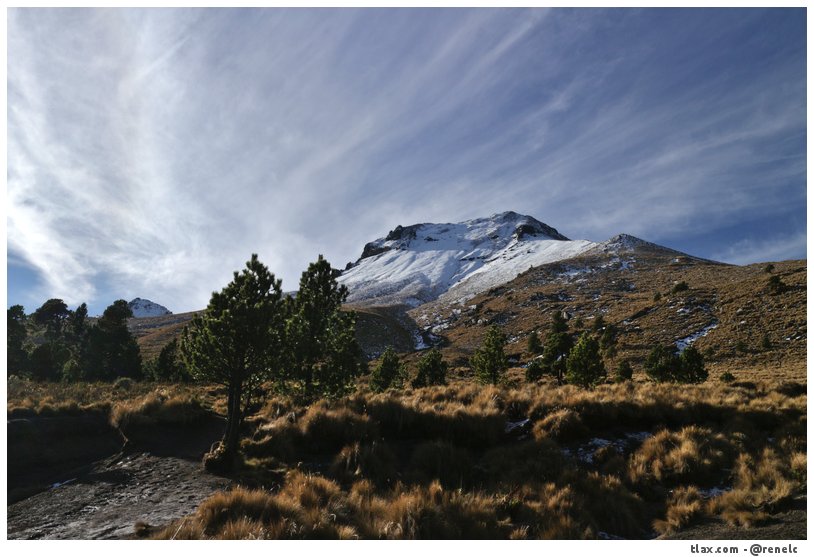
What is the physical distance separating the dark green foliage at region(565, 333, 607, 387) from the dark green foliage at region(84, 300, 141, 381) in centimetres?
4939

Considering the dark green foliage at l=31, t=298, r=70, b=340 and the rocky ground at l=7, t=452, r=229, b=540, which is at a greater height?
the dark green foliage at l=31, t=298, r=70, b=340

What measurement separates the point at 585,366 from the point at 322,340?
22.7m

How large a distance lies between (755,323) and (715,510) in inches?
2553

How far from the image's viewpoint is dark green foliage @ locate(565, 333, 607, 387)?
3359cm

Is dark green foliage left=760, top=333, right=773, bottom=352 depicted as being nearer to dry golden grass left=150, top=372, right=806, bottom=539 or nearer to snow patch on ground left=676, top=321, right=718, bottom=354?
snow patch on ground left=676, top=321, right=718, bottom=354

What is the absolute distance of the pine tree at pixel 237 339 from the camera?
1569 cm

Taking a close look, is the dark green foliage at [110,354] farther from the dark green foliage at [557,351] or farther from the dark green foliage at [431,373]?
the dark green foliage at [557,351]

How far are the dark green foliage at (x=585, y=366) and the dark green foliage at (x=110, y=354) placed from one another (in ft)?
162

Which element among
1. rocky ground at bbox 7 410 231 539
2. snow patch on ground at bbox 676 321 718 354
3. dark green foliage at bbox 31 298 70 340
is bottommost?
rocky ground at bbox 7 410 231 539

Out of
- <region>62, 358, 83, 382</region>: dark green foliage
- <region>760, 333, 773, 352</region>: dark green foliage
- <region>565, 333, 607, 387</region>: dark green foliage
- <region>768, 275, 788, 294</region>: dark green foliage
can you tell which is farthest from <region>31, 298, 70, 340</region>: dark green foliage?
<region>768, 275, 788, 294</region>: dark green foliage

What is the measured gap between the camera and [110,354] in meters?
47.6

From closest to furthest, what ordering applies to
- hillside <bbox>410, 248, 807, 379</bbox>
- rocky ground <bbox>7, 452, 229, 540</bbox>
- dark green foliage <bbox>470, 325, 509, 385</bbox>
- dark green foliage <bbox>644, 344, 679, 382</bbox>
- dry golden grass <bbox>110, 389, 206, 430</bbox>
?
1. rocky ground <bbox>7, 452, 229, 540</bbox>
2. dry golden grass <bbox>110, 389, 206, 430</bbox>
3. dark green foliage <bbox>644, 344, 679, 382</bbox>
4. dark green foliage <bbox>470, 325, 509, 385</bbox>
5. hillside <bbox>410, 248, 807, 379</bbox>
